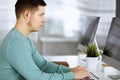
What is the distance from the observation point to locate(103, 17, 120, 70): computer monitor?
1880 mm

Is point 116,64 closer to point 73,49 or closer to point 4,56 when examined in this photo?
point 4,56

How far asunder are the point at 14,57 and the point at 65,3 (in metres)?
2.54

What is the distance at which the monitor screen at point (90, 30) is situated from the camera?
2.52 m

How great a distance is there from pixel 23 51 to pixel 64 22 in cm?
249

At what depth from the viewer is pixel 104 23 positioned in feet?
13.1

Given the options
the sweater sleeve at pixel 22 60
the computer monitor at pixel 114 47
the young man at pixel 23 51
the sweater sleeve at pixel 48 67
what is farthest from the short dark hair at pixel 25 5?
the computer monitor at pixel 114 47

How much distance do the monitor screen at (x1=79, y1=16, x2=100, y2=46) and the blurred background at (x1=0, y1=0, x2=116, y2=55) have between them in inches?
42.8

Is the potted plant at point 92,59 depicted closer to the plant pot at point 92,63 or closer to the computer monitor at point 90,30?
the plant pot at point 92,63

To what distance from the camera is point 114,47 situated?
196 cm

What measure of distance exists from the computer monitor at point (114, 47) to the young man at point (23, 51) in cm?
26

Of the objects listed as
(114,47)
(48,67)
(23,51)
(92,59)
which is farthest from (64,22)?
(23,51)

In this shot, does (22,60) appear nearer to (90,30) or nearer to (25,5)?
(25,5)

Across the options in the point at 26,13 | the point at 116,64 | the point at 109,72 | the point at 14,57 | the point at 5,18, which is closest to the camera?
the point at 14,57

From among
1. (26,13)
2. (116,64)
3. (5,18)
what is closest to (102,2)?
(5,18)
